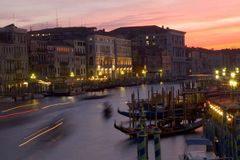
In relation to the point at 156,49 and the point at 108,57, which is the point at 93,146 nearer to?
the point at 108,57

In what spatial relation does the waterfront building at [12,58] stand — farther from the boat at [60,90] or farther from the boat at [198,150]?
the boat at [198,150]

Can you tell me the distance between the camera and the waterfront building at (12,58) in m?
43.6

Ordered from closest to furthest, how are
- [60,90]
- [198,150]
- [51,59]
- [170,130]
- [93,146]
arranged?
[198,150] → [93,146] → [170,130] → [60,90] → [51,59]

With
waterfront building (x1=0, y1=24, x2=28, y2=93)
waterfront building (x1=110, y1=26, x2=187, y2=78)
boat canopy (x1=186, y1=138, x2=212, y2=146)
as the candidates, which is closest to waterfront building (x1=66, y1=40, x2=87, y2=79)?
waterfront building (x1=0, y1=24, x2=28, y2=93)

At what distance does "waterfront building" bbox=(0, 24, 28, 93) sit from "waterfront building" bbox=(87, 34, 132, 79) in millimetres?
15042

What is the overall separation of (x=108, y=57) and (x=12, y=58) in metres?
22.2

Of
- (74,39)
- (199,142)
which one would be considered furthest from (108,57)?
(199,142)

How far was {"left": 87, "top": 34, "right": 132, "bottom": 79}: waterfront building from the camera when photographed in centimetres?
6131

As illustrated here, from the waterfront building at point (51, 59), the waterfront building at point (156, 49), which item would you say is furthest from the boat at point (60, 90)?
the waterfront building at point (156, 49)

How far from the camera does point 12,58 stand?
44750 millimetres

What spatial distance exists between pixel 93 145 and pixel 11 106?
17756 millimetres

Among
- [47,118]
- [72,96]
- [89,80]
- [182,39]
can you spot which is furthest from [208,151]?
[182,39]

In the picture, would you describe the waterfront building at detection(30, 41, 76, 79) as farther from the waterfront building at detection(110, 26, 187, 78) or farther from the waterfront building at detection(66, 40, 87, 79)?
the waterfront building at detection(110, 26, 187, 78)

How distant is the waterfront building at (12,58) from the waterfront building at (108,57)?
15.0 meters
